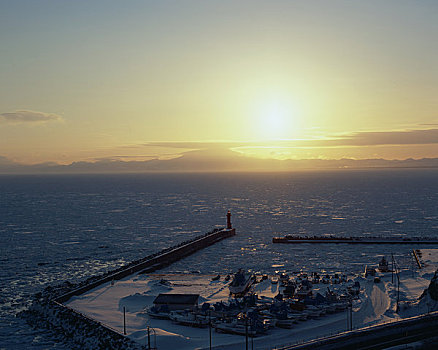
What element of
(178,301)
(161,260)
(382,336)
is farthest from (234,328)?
(161,260)

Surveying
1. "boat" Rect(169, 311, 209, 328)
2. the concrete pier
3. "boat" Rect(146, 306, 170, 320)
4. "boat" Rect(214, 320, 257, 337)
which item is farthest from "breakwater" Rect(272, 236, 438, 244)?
"boat" Rect(214, 320, 257, 337)

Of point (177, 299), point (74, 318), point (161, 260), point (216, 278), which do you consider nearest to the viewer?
point (74, 318)

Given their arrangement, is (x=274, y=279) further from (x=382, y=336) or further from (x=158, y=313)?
(x=382, y=336)

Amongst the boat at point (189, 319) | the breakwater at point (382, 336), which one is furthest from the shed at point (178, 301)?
the breakwater at point (382, 336)

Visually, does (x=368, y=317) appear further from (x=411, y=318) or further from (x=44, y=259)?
(x=44, y=259)

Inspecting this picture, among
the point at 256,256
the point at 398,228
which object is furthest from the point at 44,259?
the point at 398,228

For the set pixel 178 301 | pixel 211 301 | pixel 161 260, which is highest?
pixel 178 301
